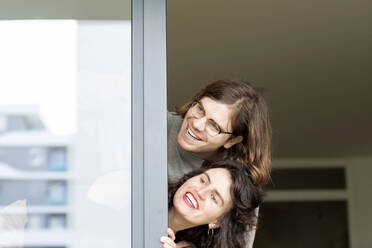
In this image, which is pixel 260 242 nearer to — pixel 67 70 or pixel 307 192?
pixel 307 192

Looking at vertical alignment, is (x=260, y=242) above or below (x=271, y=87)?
below

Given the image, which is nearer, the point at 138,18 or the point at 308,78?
the point at 138,18

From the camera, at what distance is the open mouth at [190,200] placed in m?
1.85

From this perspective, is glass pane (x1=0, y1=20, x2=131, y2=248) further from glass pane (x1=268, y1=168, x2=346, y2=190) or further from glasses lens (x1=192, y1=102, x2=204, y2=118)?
glass pane (x1=268, y1=168, x2=346, y2=190)

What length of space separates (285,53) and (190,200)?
247 centimetres

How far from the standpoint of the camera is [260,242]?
288 inches

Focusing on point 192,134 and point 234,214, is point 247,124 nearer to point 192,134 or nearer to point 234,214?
A: point 192,134

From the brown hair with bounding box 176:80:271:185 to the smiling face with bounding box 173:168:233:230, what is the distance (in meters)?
0.17

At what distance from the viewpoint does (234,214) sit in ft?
6.63

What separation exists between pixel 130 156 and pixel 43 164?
227mm

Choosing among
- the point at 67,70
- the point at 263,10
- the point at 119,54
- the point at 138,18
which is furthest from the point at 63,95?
the point at 263,10

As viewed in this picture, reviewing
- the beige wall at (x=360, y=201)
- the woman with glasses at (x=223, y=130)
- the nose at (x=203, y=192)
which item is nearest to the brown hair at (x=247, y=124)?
the woman with glasses at (x=223, y=130)

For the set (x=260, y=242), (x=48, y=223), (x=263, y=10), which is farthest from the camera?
(x=260, y=242)

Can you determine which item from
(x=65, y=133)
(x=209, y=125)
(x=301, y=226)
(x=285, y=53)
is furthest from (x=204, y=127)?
(x=301, y=226)
